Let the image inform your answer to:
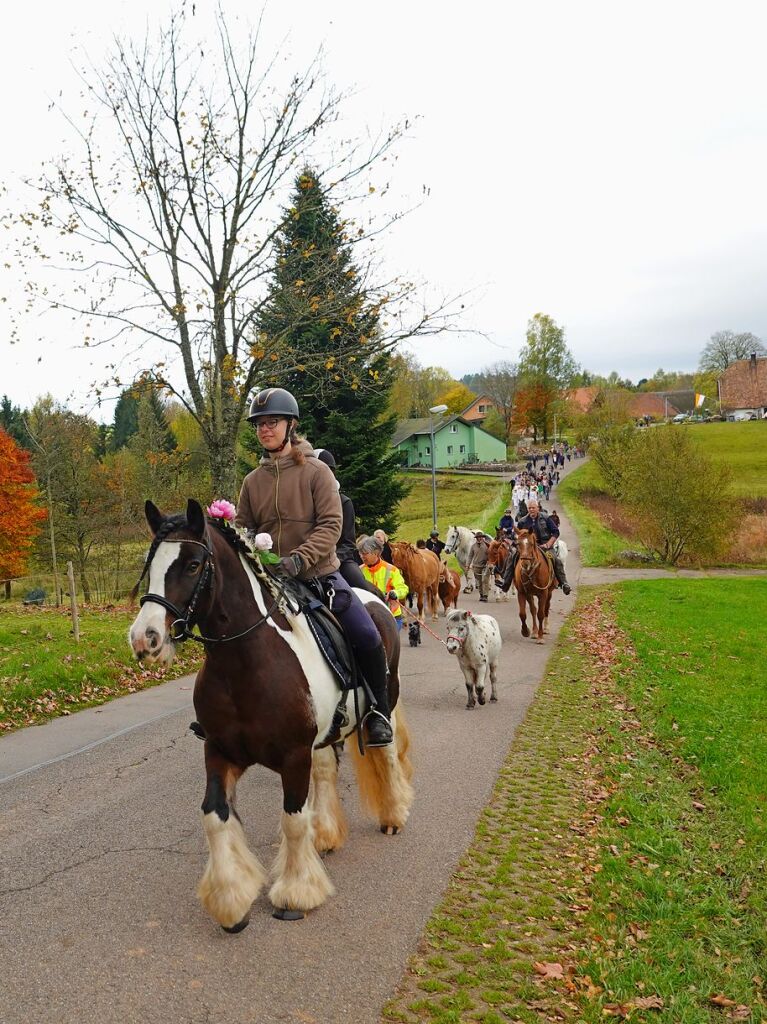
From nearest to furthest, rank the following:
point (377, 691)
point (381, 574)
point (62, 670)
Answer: point (377, 691) → point (62, 670) → point (381, 574)

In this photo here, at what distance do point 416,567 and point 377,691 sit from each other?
11539mm

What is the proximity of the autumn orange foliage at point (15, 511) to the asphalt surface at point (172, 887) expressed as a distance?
27827mm

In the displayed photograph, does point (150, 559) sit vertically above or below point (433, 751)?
above

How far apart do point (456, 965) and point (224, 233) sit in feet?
47.2

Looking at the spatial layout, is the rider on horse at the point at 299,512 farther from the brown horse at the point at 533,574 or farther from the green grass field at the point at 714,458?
the green grass field at the point at 714,458

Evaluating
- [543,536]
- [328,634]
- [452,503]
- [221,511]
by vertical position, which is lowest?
[452,503]

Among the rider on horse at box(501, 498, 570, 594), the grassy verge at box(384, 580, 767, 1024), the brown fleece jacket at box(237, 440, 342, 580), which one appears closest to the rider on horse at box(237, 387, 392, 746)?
the brown fleece jacket at box(237, 440, 342, 580)

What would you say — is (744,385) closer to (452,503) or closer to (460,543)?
(452,503)

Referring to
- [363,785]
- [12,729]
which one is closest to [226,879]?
[363,785]

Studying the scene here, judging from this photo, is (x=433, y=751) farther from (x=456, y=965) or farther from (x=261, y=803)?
(x=456, y=965)

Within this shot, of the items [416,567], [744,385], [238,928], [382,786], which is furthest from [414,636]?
Result: [744,385]

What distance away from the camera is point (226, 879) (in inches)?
181

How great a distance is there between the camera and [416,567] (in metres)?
17.4

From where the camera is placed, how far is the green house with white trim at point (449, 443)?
82875mm
